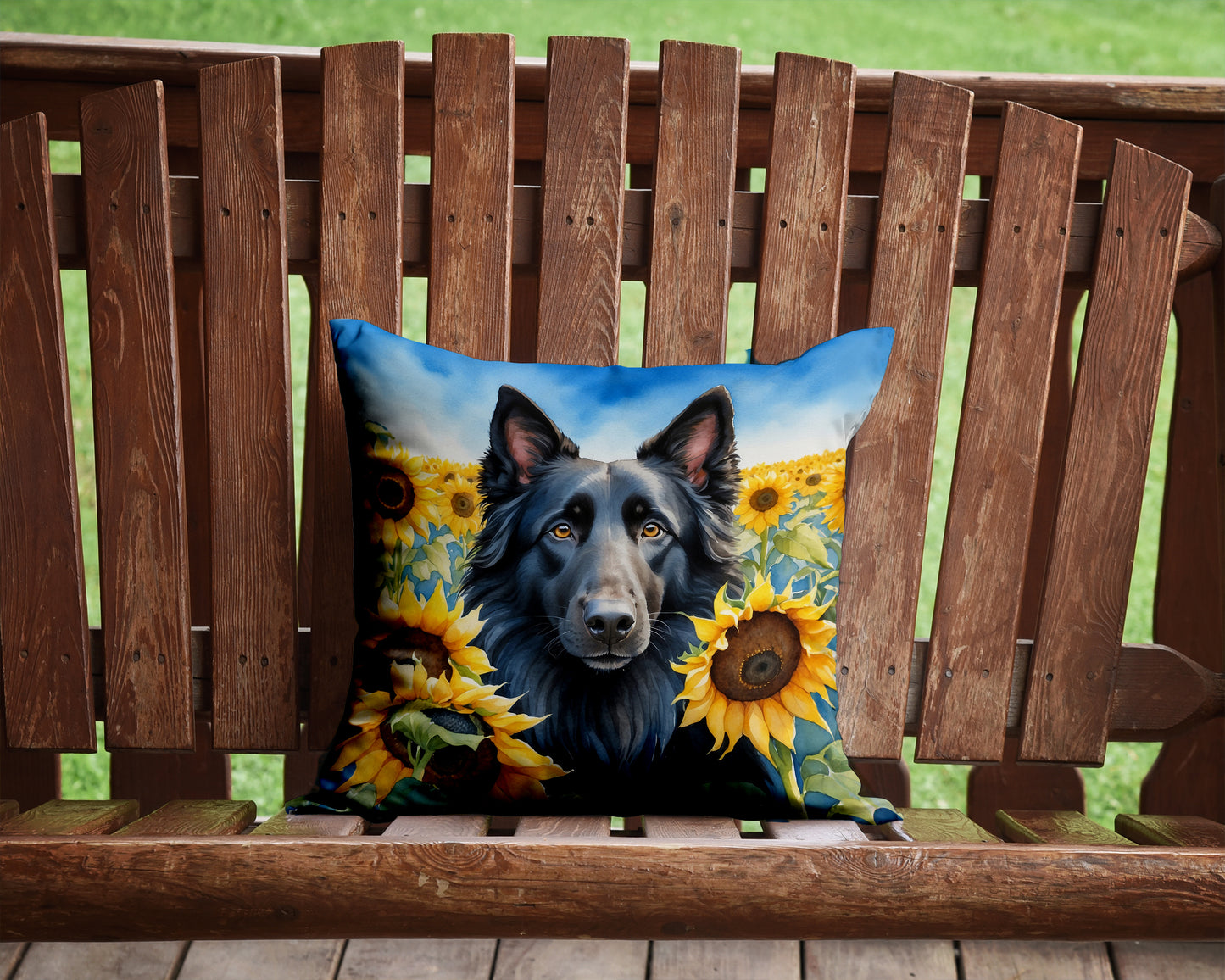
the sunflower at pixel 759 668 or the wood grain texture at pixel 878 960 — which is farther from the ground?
the sunflower at pixel 759 668

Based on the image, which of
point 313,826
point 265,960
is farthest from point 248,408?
point 265,960

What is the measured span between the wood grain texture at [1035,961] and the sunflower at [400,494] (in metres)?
0.62

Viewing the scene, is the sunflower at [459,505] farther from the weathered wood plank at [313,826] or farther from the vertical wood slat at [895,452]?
the vertical wood slat at [895,452]

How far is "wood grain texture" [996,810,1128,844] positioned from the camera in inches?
41.5

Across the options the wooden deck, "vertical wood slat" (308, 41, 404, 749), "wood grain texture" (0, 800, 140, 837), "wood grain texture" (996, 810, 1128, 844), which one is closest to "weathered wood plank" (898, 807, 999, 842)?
"wood grain texture" (996, 810, 1128, 844)

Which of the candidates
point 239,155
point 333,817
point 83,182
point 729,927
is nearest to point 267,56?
point 239,155

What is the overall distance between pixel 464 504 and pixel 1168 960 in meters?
0.75

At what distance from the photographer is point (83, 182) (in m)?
1.18

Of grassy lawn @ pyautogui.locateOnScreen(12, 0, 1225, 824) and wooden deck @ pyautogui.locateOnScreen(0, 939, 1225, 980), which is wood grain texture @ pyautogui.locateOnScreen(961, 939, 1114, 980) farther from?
grassy lawn @ pyautogui.locateOnScreen(12, 0, 1225, 824)

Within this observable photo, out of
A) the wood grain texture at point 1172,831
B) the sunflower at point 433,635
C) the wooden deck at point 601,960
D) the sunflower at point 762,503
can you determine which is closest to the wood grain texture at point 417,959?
the wooden deck at point 601,960

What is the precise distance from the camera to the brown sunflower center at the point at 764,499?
1008mm

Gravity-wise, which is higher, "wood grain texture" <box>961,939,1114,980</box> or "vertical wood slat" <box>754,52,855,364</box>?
"vertical wood slat" <box>754,52,855,364</box>

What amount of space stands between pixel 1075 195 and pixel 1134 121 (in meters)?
0.12

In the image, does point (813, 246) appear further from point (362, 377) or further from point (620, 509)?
point (362, 377)
